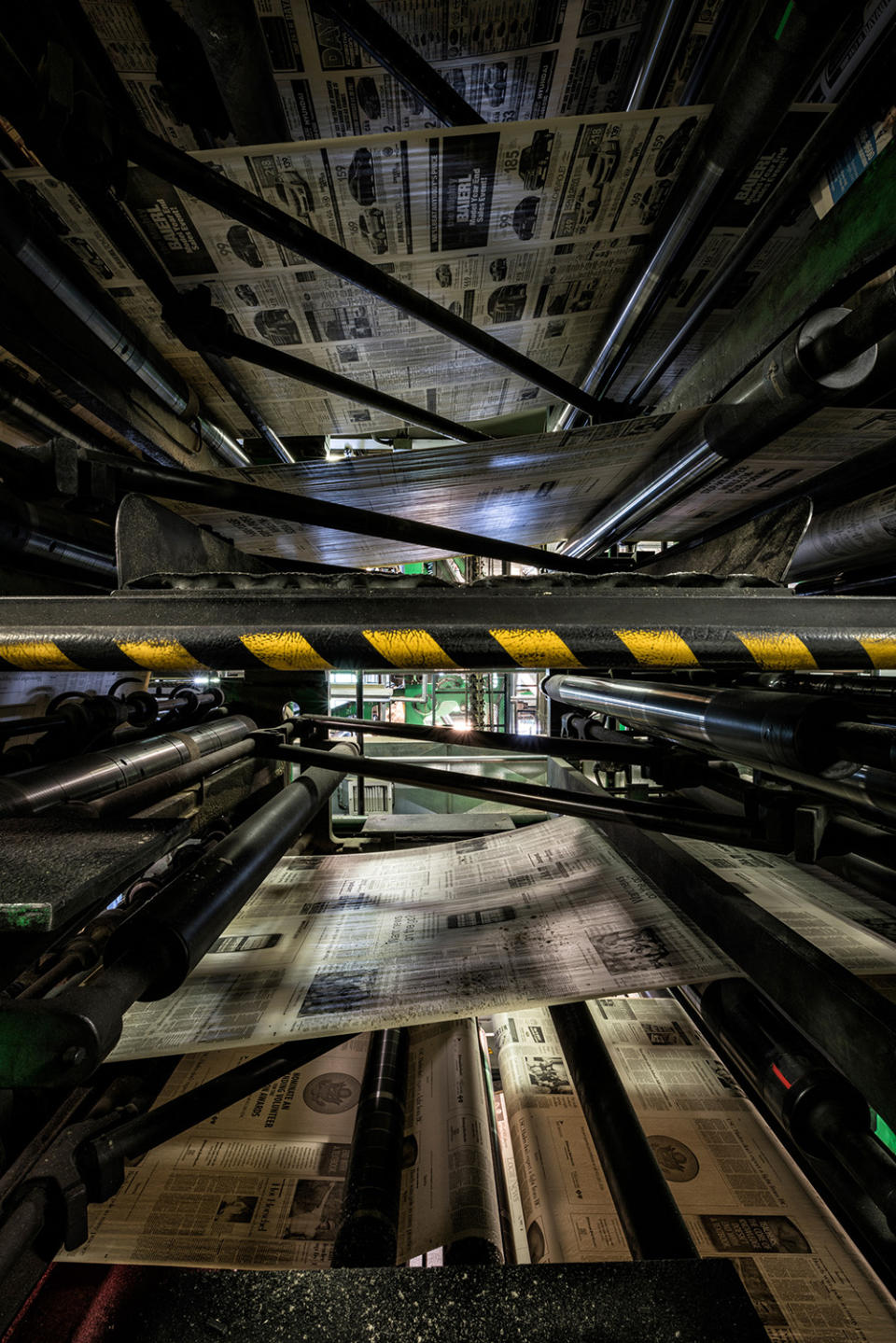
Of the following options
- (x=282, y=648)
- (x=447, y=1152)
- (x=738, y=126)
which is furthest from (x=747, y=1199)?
(x=738, y=126)

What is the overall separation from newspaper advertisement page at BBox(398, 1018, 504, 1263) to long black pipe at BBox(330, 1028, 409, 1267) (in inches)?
1.9

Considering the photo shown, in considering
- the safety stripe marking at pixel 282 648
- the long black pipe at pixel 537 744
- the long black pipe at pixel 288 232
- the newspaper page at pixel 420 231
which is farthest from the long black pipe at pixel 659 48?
the long black pipe at pixel 537 744

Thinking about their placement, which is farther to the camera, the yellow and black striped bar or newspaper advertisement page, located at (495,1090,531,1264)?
newspaper advertisement page, located at (495,1090,531,1264)

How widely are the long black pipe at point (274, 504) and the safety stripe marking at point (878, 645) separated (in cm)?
88

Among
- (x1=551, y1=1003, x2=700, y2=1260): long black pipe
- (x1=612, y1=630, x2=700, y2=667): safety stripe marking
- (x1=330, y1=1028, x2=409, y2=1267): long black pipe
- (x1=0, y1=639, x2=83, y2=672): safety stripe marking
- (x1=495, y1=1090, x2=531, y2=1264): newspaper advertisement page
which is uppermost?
(x1=612, y1=630, x2=700, y2=667): safety stripe marking

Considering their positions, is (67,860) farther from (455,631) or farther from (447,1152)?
(447,1152)

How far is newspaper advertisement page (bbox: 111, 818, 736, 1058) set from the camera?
2.78ft

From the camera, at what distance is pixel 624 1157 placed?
0.85m

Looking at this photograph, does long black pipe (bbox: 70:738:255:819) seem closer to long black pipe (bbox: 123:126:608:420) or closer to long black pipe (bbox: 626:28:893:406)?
long black pipe (bbox: 123:126:608:420)

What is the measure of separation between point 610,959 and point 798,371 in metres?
1.01

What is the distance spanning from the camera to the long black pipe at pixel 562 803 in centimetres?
103

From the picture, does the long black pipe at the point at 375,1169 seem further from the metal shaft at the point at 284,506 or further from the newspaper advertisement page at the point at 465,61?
the newspaper advertisement page at the point at 465,61

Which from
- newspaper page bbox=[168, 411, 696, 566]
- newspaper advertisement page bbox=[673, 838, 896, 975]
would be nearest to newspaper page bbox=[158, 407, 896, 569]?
newspaper page bbox=[168, 411, 696, 566]

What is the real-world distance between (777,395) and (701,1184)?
1.39 metres
